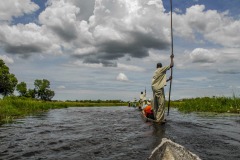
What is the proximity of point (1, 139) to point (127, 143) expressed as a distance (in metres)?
5.81

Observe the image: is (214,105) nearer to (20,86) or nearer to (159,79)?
(159,79)

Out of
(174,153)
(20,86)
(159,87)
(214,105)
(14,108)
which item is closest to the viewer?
(174,153)

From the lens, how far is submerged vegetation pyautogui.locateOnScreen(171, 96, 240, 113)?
2856 centimetres

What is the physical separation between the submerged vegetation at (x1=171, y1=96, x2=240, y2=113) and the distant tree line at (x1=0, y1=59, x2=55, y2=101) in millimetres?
50340

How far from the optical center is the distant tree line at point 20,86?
68.1 meters

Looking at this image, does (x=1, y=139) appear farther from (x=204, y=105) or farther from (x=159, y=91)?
(x=204, y=105)

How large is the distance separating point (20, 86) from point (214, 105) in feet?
264

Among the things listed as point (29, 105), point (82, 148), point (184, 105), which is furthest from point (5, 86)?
point (82, 148)

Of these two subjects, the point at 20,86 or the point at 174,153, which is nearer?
the point at 174,153

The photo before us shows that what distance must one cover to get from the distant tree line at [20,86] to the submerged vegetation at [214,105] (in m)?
50.3

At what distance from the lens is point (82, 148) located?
32.9 feet

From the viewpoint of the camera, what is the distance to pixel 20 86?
314 feet

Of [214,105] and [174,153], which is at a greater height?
[214,105]

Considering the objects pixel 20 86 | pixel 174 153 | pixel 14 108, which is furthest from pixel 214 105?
pixel 20 86
